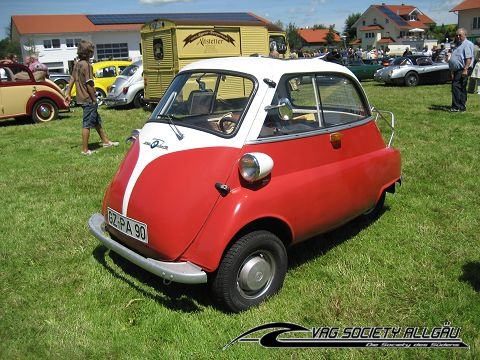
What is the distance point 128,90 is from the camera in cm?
1459

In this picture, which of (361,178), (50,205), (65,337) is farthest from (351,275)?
(50,205)

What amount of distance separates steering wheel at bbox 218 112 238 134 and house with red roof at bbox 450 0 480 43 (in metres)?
67.1

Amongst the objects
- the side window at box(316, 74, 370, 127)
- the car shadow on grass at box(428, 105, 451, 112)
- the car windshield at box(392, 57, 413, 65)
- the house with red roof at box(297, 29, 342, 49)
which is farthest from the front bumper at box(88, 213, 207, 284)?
the house with red roof at box(297, 29, 342, 49)

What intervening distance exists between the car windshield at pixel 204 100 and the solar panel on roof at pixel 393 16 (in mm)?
86275

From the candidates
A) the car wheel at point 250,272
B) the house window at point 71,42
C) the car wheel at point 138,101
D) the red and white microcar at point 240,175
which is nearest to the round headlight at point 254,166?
the red and white microcar at point 240,175

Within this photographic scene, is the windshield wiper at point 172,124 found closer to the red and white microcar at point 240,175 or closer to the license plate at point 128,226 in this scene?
the red and white microcar at point 240,175

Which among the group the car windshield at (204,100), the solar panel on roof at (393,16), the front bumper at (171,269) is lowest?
the front bumper at (171,269)

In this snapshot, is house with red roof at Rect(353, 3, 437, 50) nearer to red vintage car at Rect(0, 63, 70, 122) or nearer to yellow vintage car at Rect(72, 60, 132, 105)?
yellow vintage car at Rect(72, 60, 132, 105)

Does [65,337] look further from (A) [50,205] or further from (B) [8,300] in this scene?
(A) [50,205]

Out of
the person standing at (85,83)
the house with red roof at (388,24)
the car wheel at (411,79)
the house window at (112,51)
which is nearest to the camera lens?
the person standing at (85,83)

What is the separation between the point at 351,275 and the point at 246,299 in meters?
1.00

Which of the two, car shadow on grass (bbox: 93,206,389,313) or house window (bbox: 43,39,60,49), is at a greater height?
house window (bbox: 43,39,60,49)

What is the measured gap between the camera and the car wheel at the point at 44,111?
12.5 metres

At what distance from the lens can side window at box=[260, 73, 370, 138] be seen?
359 cm
